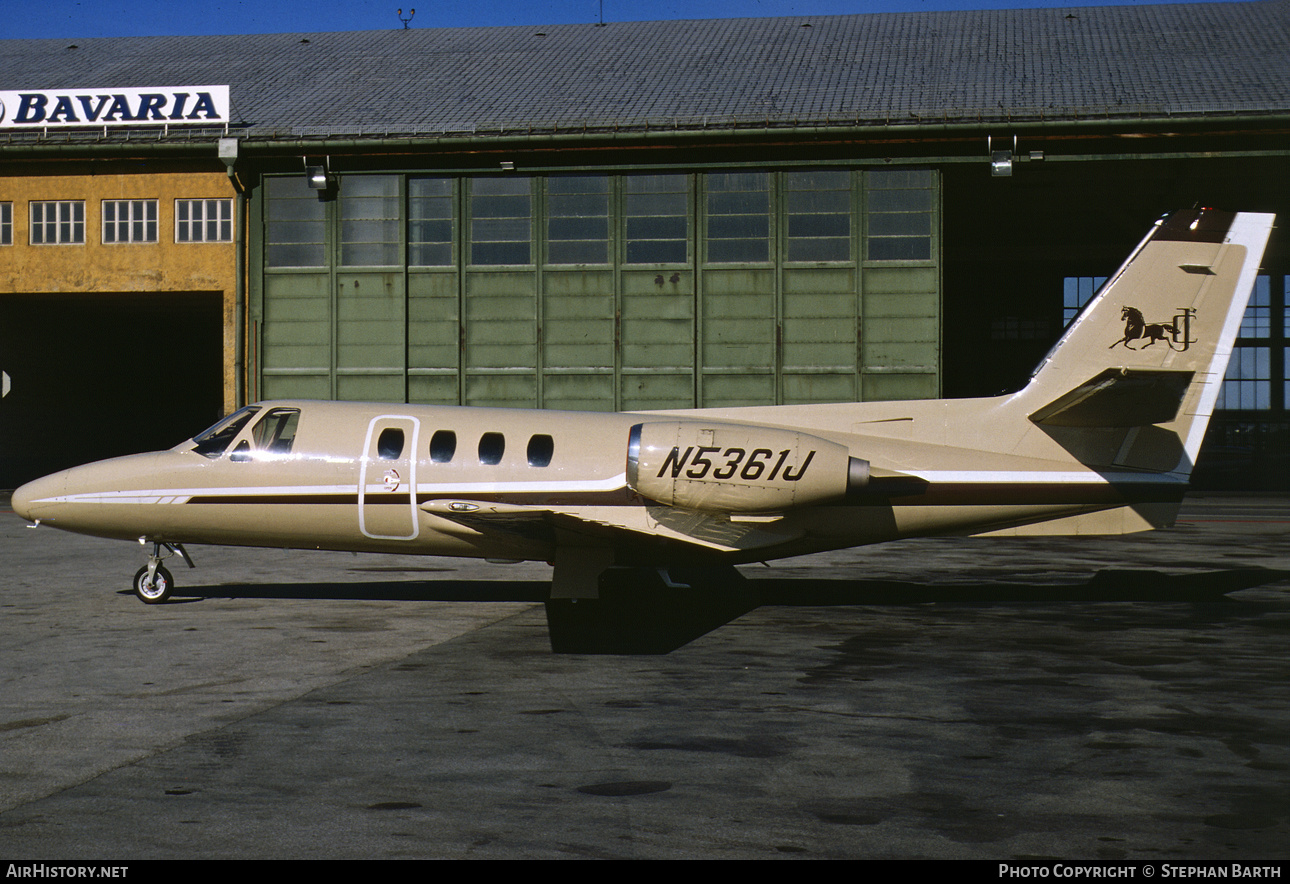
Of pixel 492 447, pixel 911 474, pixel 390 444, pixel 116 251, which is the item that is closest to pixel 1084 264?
pixel 116 251

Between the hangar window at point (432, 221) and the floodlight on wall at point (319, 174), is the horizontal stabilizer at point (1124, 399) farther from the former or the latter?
the floodlight on wall at point (319, 174)

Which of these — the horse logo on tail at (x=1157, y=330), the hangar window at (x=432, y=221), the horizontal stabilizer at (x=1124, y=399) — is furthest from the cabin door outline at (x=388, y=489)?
the hangar window at (x=432, y=221)

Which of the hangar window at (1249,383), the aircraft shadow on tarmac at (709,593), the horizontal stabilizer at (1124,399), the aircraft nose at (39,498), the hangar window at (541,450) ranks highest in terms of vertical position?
the hangar window at (1249,383)

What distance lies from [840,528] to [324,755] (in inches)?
318

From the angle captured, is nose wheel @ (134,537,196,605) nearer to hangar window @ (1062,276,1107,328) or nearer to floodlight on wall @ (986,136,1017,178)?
floodlight on wall @ (986,136,1017,178)

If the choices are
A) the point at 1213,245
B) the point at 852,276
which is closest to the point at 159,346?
the point at 852,276

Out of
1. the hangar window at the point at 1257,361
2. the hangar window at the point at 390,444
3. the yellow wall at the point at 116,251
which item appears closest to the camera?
the hangar window at the point at 390,444

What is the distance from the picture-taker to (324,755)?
774 cm

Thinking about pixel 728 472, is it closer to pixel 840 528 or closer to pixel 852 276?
pixel 840 528

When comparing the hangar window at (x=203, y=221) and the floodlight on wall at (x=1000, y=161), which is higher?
the floodlight on wall at (x=1000, y=161)

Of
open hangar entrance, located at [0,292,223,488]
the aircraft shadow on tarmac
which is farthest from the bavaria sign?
the aircraft shadow on tarmac

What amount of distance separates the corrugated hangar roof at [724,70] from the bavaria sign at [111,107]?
103cm

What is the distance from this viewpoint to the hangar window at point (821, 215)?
29484mm

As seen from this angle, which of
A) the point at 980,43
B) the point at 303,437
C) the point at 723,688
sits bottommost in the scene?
the point at 723,688
